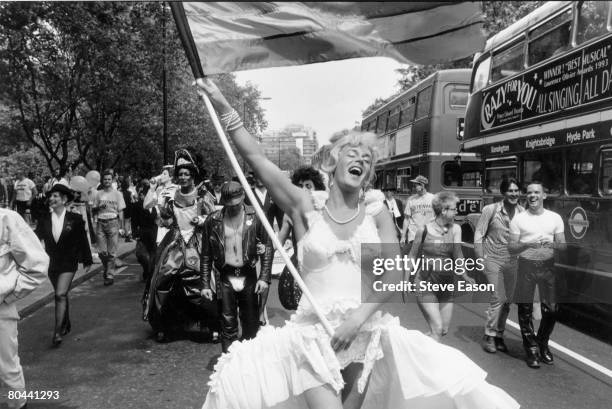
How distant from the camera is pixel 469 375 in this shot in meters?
2.39

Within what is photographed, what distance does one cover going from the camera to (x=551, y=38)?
858 cm

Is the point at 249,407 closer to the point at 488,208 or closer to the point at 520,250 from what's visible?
the point at 520,250

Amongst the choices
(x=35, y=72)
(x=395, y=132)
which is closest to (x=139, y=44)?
(x=35, y=72)

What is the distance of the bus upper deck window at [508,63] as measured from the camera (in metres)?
9.57

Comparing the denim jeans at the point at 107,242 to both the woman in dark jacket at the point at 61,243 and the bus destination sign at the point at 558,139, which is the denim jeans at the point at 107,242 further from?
the bus destination sign at the point at 558,139

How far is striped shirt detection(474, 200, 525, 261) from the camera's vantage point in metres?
6.06

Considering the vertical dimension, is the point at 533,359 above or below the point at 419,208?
below

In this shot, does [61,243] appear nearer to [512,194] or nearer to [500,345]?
[500,345]

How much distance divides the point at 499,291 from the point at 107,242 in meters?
6.76

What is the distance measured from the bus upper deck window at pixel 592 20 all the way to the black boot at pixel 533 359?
13.6 ft

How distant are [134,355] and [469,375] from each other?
4.07m

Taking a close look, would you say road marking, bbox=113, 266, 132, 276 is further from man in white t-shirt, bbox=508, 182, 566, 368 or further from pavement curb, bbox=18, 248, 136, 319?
man in white t-shirt, bbox=508, 182, 566, 368

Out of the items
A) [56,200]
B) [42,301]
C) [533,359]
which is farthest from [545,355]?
[42,301]

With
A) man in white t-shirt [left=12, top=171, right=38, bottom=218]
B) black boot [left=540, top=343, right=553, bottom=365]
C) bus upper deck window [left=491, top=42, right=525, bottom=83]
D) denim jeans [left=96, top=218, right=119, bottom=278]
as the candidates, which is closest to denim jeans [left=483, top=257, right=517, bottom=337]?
black boot [left=540, top=343, right=553, bottom=365]
